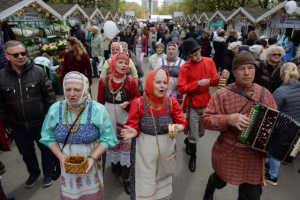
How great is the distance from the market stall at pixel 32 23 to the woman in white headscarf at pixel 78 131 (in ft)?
22.4

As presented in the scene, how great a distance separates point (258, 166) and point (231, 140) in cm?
41

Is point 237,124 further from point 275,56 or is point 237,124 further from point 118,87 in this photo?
point 275,56

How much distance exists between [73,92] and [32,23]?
32.6 feet

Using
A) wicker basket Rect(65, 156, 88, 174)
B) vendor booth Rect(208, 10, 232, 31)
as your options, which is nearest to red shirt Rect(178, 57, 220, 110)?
wicker basket Rect(65, 156, 88, 174)

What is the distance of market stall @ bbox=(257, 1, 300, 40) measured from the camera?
479 inches

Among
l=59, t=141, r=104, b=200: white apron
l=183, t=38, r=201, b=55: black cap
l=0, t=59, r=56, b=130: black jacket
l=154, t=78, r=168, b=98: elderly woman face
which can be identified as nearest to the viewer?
l=59, t=141, r=104, b=200: white apron

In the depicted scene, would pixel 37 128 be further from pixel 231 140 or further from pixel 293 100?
pixel 293 100

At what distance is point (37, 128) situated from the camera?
10.2ft

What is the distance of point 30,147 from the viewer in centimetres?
322

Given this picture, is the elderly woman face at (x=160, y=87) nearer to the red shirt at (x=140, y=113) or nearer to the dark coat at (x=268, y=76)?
the red shirt at (x=140, y=113)

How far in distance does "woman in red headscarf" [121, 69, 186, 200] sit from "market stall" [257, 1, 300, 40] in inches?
477

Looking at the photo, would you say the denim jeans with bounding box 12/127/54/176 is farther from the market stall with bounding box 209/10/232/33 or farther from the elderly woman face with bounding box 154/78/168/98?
the market stall with bounding box 209/10/232/33

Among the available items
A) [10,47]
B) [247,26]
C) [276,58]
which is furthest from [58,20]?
[247,26]

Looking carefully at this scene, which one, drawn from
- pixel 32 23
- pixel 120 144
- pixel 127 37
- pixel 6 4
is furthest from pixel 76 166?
pixel 32 23
